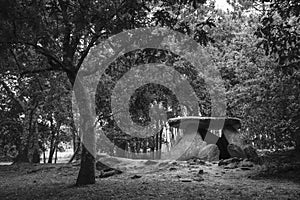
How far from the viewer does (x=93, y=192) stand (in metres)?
8.23

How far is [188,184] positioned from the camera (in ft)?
31.6

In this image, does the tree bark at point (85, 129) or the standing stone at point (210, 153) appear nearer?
the tree bark at point (85, 129)

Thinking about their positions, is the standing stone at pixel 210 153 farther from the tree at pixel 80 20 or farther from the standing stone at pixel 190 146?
the tree at pixel 80 20

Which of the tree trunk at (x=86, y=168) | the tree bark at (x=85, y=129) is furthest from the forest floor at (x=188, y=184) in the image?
the tree bark at (x=85, y=129)

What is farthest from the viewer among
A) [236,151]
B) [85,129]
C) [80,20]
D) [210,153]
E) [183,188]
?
[210,153]

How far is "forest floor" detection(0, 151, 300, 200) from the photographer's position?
7.86 m

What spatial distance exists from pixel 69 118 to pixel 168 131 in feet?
42.4

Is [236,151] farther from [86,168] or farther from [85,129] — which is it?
[85,129]

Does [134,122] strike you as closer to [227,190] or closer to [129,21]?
[227,190]

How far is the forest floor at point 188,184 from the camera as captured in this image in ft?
25.8

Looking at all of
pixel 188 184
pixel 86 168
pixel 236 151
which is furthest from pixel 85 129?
pixel 236 151

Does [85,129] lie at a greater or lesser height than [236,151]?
greater

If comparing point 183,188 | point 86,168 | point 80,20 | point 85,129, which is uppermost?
point 80,20

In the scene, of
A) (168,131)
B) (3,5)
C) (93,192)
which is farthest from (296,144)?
(168,131)
